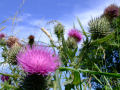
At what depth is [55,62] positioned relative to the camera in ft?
3.69

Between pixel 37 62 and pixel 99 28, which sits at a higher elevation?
pixel 99 28

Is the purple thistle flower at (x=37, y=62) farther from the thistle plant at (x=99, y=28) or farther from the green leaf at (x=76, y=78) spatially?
the thistle plant at (x=99, y=28)

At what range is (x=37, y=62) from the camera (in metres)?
1.07

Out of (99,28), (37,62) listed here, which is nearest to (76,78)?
(37,62)

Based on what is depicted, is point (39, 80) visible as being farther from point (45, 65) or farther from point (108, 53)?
point (108, 53)

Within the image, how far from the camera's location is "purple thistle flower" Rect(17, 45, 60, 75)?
1.07 metres

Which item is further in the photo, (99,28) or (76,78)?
(99,28)

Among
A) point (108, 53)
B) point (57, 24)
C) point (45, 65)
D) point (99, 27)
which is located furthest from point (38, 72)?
point (108, 53)

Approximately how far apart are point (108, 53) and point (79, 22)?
12017mm

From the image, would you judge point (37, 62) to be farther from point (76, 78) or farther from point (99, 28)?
point (99, 28)

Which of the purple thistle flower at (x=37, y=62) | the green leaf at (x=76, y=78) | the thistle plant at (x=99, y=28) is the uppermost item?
the thistle plant at (x=99, y=28)

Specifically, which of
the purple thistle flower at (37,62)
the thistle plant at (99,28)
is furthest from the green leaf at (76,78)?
the thistle plant at (99,28)

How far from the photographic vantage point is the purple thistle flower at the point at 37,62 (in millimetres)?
1069

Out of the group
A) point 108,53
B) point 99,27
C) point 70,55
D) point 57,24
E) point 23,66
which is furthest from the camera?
point 108,53
